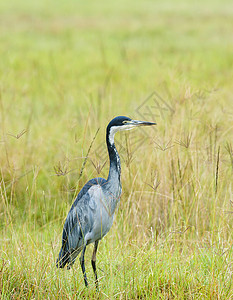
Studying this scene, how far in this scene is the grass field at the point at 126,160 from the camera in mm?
2902

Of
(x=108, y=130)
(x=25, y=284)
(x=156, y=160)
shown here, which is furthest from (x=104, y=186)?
(x=156, y=160)

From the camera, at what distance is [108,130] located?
9.49ft

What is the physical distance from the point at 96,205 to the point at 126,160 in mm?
545

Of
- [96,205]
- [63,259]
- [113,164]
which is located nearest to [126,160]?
[113,164]

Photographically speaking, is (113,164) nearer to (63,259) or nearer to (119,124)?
(119,124)

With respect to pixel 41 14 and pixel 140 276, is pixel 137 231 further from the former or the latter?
pixel 41 14

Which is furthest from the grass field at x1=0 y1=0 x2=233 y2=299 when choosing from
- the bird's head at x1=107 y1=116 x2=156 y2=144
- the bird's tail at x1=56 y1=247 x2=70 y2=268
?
the bird's head at x1=107 y1=116 x2=156 y2=144

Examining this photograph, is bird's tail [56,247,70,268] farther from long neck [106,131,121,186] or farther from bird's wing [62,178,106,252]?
long neck [106,131,121,186]

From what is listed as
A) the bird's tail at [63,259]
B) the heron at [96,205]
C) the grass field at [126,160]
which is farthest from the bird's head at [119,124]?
the bird's tail at [63,259]

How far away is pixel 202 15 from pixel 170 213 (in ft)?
57.9

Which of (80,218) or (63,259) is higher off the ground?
(80,218)

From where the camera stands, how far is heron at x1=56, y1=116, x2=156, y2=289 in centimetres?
291

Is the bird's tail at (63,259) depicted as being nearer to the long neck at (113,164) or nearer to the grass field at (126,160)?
the grass field at (126,160)

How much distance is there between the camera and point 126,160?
11.0ft
